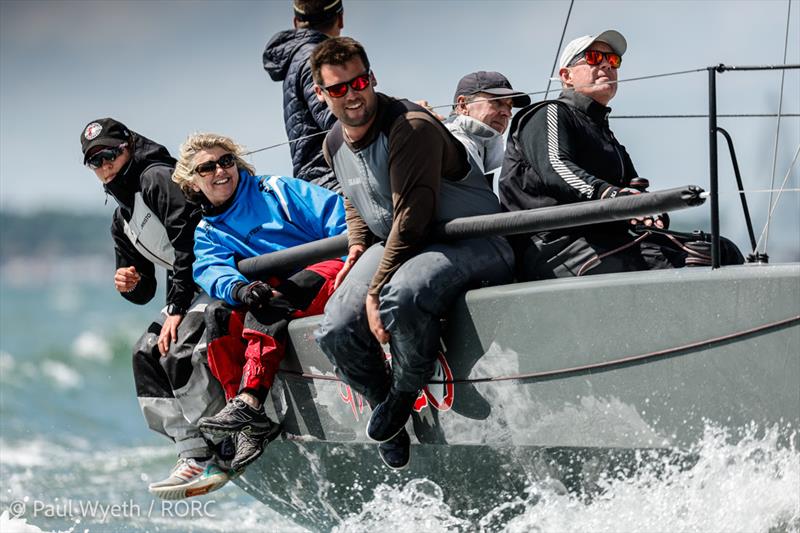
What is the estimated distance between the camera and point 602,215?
3.81m

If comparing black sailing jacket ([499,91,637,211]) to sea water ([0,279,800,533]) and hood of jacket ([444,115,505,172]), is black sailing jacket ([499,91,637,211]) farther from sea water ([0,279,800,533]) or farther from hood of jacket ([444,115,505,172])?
sea water ([0,279,800,533])

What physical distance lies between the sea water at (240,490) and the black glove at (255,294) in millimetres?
867

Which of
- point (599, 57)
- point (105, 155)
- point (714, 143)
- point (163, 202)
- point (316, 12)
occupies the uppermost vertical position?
point (316, 12)

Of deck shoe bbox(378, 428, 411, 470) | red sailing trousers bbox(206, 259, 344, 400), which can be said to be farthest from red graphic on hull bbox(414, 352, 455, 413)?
red sailing trousers bbox(206, 259, 344, 400)

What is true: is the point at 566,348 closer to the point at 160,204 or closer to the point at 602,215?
the point at 602,215

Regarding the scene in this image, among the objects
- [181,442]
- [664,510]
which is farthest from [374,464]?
[664,510]

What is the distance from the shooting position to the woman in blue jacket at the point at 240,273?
4.89 metres

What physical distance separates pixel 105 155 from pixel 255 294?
110cm

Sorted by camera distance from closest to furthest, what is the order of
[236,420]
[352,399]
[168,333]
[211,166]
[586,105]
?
[586,105], [352,399], [236,420], [211,166], [168,333]

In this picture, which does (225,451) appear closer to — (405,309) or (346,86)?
(405,309)

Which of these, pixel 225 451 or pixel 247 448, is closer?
pixel 247 448

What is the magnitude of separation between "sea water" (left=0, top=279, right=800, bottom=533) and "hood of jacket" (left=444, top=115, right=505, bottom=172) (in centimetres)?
126

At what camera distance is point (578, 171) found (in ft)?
13.5

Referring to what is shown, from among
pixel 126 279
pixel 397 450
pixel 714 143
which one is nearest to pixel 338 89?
pixel 714 143
